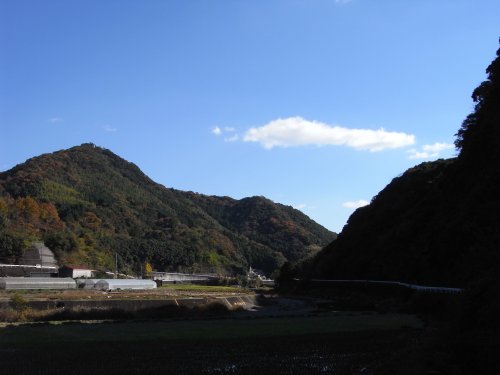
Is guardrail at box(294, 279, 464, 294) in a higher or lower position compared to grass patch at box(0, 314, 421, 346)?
higher

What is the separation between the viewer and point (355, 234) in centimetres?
6925

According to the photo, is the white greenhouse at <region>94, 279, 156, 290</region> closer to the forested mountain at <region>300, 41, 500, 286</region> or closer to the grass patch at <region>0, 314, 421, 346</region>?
the forested mountain at <region>300, 41, 500, 286</region>

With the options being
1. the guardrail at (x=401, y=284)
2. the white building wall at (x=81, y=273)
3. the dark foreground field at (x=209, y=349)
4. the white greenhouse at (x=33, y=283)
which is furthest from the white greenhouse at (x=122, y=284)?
the dark foreground field at (x=209, y=349)

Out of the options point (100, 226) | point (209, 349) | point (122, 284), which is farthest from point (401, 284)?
point (100, 226)

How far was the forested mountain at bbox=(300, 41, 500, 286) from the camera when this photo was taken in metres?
28.2

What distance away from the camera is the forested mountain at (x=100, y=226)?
368ft

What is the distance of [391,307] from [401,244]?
13.9 m

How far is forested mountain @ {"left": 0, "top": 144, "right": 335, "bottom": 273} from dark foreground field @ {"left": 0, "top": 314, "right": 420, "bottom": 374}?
80095 mm

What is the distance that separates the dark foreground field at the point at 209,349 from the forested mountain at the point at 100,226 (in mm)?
80095

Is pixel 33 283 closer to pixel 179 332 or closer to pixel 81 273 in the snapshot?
pixel 81 273

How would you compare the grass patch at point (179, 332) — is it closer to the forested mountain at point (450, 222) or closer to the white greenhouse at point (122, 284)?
Result: the forested mountain at point (450, 222)

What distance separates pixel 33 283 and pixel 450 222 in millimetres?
48971

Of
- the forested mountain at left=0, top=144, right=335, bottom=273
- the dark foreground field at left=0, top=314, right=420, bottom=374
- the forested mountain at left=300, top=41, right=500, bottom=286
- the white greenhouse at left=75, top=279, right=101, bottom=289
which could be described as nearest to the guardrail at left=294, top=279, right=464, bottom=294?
the forested mountain at left=300, top=41, right=500, bottom=286

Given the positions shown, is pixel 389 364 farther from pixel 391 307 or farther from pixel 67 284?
pixel 67 284
